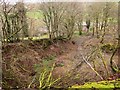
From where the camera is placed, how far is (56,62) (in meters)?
20.1

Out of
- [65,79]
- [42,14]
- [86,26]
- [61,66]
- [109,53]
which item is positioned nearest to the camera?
[65,79]

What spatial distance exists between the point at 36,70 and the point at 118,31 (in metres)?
7.47

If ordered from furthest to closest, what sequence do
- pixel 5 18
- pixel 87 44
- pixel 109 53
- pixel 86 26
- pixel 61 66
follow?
pixel 86 26 → pixel 87 44 → pixel 109 53 → pixel 61 66 → pixel 5 18

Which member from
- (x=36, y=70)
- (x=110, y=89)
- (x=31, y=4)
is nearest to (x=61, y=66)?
(x=36, y=70)

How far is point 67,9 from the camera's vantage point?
83.8 ft

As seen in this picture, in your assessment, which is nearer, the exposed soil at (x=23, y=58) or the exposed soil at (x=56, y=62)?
the exposed soil at (x=23, y=58)

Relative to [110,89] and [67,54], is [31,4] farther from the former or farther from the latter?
[110,89]

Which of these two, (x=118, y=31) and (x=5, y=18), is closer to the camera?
(x=5, y=18)

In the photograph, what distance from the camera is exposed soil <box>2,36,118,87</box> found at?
12.3m

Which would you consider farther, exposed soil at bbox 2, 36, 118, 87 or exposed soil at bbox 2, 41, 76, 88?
exposed soil at bbox 2, 36, 118, 87

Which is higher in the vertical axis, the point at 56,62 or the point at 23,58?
the point at 23,58

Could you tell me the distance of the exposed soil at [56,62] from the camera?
12297 millimetres

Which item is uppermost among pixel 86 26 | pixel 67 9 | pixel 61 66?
pixel 67 9

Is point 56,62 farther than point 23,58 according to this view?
Yes
